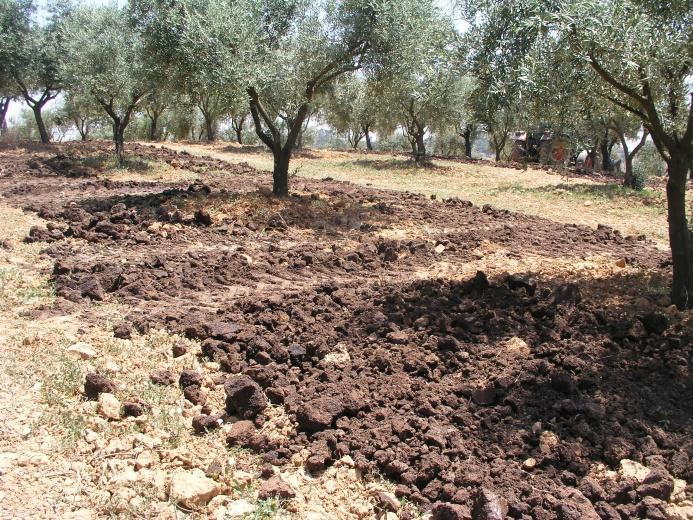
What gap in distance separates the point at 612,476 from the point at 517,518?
0.83m

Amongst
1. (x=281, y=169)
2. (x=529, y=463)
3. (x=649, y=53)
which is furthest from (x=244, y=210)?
(x=529, y=463)

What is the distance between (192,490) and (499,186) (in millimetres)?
18720

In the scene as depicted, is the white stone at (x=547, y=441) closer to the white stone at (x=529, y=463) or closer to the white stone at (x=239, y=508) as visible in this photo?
the white stone at (x=529, y=463)

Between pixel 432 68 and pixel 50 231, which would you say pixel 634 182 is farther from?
pixel 50 231

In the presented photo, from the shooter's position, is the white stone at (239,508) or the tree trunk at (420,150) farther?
the tree trunk at (420,150)

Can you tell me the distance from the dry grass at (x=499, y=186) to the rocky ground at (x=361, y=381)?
594 centimetres

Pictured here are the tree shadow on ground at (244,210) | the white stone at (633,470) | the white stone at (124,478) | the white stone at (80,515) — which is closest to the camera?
the white stone at (80,515)

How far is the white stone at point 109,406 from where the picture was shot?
4.59 meters

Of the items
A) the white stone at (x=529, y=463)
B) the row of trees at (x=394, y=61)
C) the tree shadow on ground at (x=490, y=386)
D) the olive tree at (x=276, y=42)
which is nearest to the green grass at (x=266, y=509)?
the tree shadow on ground at (x=490, y=386)

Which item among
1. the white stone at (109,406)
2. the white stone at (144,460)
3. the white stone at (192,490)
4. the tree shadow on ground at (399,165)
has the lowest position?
the white stone at (192,490)

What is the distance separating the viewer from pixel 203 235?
10469 millimetres

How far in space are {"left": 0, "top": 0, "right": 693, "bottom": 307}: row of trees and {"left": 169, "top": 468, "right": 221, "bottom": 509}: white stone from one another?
5281mm

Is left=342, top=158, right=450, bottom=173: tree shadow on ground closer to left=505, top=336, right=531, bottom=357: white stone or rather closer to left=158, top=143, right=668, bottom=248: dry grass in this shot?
left=158, top=143, right=668, bottom=248: dry grass

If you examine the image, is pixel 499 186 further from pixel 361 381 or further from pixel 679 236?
pixel 361 381
